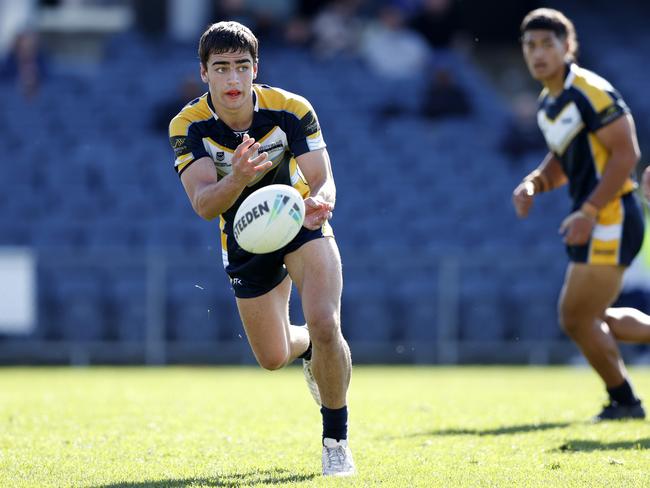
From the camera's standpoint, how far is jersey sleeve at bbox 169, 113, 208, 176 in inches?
265

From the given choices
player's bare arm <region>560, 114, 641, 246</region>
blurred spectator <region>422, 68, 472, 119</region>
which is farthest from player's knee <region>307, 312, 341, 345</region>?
blurred spectator <region>422, 68, 472, 119</region>

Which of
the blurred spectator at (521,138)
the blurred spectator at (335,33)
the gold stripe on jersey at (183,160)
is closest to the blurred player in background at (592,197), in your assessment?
the gold stripe on jersey at (183,160)

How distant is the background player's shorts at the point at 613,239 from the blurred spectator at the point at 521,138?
11209 mm

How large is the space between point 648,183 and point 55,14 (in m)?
18.2

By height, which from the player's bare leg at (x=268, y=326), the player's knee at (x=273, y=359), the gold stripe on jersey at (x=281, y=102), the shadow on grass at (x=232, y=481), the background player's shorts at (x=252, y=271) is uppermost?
the gold stripe on jersey at (x=281, y=102)

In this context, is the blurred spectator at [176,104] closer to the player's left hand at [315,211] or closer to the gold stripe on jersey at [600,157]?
the gold stripe on jersey at [600,157]

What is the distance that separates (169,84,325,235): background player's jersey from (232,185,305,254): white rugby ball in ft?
2.15

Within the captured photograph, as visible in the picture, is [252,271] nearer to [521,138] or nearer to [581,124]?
[581,124]

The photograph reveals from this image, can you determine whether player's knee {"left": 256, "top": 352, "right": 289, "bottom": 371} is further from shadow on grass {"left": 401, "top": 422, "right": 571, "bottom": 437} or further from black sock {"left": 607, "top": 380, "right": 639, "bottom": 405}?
black sock {"left": 607, "top": 380, "right": 639, "bottom": 405}

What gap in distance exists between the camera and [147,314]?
15.7 metres

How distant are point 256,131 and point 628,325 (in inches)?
130

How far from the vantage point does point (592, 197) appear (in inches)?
330

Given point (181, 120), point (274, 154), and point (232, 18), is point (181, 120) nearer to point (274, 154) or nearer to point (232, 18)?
point (274, 154)

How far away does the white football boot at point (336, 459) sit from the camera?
624 cm
